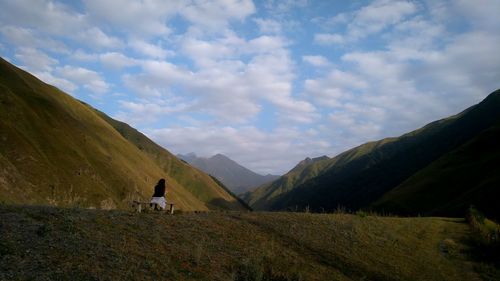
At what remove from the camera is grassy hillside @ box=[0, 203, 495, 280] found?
37.9 feet

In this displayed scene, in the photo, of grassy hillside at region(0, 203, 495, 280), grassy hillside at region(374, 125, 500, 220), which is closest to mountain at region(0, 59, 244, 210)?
grassy hillside at region(0, 203, 495, 280)

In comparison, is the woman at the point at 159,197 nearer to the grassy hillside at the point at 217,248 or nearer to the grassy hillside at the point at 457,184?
the grassy hillside at the point at 217,248

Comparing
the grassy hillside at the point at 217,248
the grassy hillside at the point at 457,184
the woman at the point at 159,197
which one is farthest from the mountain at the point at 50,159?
the grassy hillside at the point at 457,184

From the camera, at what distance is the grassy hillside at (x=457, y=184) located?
67906 mm

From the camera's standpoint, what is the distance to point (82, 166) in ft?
252

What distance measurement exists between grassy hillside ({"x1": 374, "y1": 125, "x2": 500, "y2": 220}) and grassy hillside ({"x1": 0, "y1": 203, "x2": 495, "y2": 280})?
46.2m

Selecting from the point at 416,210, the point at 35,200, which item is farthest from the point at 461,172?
the point at 35,200

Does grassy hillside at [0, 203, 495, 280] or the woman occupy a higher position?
the woman

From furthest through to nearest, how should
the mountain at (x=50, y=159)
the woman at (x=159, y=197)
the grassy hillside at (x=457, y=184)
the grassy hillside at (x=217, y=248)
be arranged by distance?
1. the grassy hillside at (x=457, y=184)
2. the mountain at (x=50, y=159)
3. the woman at (x=159, y=197)
4. the grassy hillside at (x=217, y=248)

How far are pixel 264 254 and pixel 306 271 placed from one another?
1.68 meters

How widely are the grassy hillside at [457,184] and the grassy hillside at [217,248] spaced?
1817 inches

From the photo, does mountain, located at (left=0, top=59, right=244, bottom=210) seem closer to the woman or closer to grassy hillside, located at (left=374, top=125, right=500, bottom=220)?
the woman

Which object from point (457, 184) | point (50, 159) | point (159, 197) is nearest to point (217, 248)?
point (159, 197)

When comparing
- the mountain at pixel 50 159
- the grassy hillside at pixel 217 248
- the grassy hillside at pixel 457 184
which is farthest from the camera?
the grassy hillside at pixel 457 184
